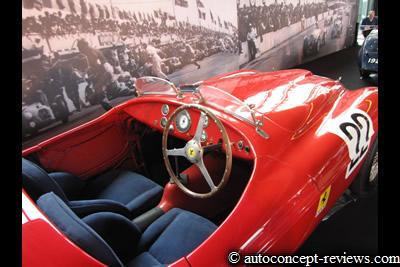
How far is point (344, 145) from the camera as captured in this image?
6.36ft

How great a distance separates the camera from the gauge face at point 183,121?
1902 millimetres

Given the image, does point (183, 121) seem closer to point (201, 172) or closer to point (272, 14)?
point (201, 172)

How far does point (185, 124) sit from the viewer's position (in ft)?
6.32

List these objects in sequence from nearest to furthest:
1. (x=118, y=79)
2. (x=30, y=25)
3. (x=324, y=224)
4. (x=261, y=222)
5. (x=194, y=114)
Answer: (x=261, y=222)
(x=194, y=114)
(x=324, y=224)
(x=30, y=25)
(x=118, y=79)

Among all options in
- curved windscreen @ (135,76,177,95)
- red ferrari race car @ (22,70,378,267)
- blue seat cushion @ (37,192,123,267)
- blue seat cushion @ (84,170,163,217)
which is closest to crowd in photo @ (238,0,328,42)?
red ferrari race car @ (22,70,378,267)

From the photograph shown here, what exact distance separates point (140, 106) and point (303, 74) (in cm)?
148

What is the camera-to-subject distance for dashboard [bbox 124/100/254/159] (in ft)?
5.79

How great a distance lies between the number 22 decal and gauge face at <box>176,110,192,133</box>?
0.97 m

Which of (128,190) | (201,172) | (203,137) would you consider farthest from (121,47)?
(201,172)

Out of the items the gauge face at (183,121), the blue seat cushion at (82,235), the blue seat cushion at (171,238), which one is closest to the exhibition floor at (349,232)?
the blue seat cushion at (171,238)

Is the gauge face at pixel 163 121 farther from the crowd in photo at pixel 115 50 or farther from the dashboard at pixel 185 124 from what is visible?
the crowd in photo at pixel 115 50

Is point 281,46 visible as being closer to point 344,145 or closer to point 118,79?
point 118,79

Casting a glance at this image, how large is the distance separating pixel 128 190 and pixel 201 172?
78 cm
